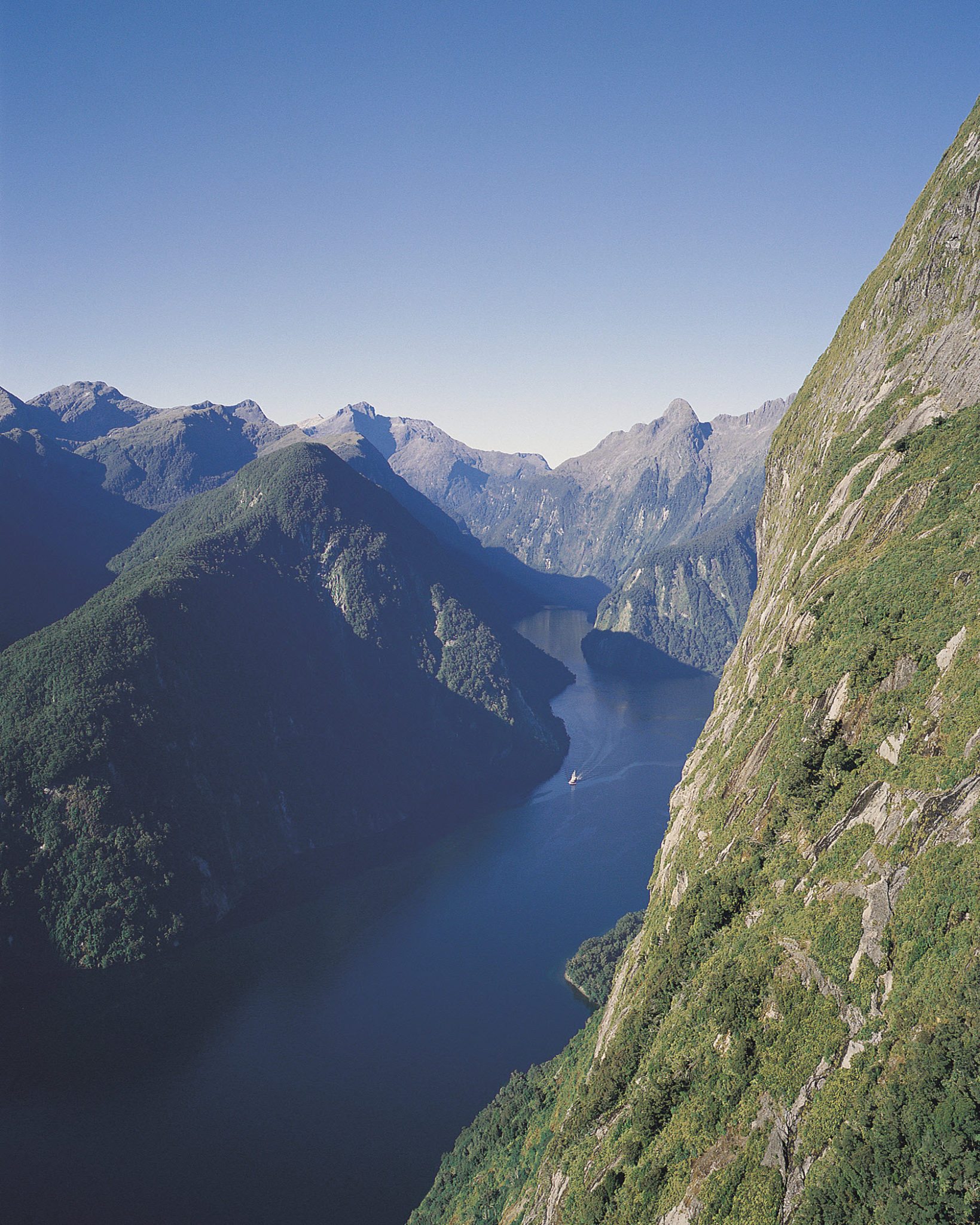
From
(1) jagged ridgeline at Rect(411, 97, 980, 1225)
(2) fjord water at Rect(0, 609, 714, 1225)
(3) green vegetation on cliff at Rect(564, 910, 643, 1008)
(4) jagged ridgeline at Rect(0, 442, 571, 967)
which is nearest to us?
(1) jagged ridgeline at Rect(411, 97, 980, 1225)

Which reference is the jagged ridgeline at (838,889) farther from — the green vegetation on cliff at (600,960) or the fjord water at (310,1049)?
the green vegetation on cliff at (600,960)

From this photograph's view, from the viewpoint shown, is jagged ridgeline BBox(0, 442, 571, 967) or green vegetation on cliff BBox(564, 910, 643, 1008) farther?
jagged ridgeline BBox(0, 442, 571, 967)

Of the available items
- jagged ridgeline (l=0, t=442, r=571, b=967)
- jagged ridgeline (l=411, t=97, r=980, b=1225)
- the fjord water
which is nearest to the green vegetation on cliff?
the fjord water

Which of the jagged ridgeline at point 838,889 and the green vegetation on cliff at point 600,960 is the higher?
the jagged ridgeline at point 838,889

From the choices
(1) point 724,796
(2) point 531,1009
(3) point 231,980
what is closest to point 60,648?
(3) point 231,980

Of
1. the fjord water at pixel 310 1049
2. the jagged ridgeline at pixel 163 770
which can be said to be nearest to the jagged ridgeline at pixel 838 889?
the fjord water at pixel 310 1049

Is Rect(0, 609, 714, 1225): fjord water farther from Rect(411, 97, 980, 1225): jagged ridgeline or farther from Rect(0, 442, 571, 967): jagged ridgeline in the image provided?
Rect(411, 97, 980, 1225): jagged ridgeline

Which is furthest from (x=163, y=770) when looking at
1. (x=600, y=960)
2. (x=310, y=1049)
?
(x=600, y=960)
